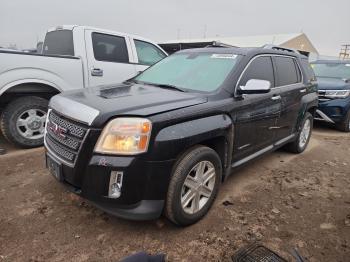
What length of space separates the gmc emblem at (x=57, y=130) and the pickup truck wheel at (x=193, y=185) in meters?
1.03

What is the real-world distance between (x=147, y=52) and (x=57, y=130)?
3.84 m

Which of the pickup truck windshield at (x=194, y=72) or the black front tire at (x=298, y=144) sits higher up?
the pickup truck windshield at (x=194, y=72)

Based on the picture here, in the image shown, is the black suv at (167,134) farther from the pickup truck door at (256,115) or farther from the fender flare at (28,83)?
the fender flare at (28,83)

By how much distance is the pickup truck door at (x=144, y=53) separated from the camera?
5828mm

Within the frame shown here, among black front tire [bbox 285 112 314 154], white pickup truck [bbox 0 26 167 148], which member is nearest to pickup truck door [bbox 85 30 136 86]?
white pickup truck [bbox 0 26 167 148]

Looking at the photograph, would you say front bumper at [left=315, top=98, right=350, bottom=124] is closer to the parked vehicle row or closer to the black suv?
the parked vehicle row

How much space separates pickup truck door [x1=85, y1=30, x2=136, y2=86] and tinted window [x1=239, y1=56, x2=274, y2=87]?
106 inches

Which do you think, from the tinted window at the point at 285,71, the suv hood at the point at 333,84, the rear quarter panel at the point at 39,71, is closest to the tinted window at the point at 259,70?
the tinted window at the point at 285,71

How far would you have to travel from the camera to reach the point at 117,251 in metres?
2.46

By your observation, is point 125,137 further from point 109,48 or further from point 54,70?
point 109,48

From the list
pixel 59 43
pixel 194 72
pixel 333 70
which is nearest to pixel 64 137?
pixel 194 72

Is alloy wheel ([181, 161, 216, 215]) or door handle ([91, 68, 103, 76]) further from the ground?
door handle ([91, 68, 103, 76])

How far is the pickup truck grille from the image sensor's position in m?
2.44

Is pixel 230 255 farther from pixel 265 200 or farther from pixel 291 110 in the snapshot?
pixel 291 110
